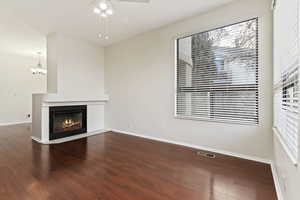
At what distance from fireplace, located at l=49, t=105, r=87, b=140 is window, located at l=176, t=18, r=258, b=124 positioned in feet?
8.98

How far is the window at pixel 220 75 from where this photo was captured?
2689 mm

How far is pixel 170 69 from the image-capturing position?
3668mm

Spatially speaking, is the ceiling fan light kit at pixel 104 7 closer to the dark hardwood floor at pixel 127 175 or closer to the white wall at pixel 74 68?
the white wall at pixel 74 68

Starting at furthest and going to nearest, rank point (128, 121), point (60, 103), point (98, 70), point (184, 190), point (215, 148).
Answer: point (98, 70) → point (128, 121) → point (60, 103) → point (215, 148) → point (184, 190)

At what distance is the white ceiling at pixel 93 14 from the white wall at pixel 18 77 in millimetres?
1260

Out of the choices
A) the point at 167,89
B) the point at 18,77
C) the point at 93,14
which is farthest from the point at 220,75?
the point at 18,77

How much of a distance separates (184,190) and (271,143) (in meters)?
1.63

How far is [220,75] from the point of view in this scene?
3002mm

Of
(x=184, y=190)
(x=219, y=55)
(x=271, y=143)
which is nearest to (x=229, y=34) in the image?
(x=219, y=55)

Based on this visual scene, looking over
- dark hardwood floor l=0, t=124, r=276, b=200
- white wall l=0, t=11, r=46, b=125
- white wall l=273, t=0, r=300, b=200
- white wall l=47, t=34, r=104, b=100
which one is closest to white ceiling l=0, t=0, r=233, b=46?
white wall l=47, t=34, r=104, b=100

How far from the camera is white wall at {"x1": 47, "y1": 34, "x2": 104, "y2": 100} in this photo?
4066mm

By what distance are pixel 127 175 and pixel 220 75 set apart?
91.2 inches

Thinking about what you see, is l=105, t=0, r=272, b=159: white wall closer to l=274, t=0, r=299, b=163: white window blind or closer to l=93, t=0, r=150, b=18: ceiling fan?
l=274, t=0, r=299, b=163: white window blind

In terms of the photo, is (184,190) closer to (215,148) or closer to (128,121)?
(215,148)
